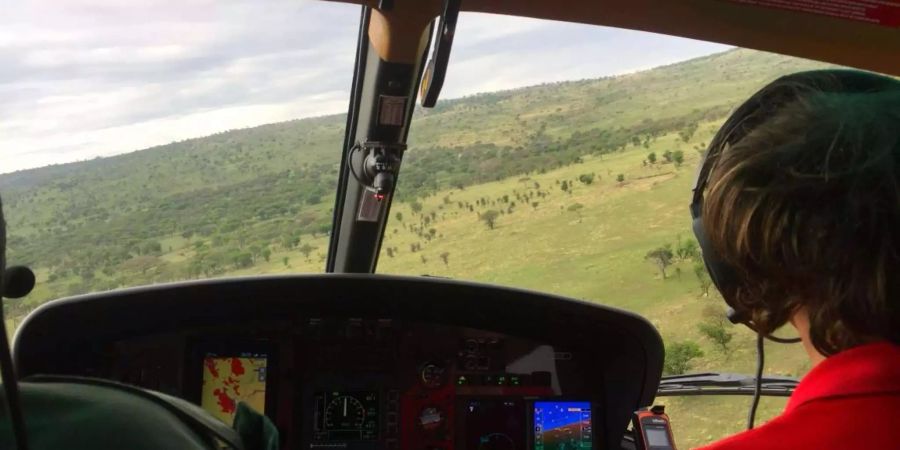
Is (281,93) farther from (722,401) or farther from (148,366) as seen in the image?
(722,401)

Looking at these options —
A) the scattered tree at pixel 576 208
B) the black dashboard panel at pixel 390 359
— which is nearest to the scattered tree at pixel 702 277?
the black dashboard panel at pixel 390 359

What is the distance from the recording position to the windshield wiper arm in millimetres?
2184

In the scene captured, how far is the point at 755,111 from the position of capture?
997 millimetres

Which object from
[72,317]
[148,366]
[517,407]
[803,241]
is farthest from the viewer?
[517,407]

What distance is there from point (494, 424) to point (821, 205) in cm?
163

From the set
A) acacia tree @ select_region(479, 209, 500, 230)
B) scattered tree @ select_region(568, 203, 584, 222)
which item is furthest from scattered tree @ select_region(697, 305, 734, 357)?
acacia tree @ select_region(479, 209, 500, 230)

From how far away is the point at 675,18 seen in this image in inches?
81.6

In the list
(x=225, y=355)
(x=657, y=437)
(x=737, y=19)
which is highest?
(x=737, y=19)

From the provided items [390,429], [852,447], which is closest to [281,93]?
[390,429]

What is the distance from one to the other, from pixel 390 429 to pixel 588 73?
1226 mm

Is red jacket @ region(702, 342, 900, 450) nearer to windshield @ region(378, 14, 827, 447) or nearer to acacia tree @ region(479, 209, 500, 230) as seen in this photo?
windshield @ region(378, 14, 827, 447)

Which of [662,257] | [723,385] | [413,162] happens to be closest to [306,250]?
[413,162]

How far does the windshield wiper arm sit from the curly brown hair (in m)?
1.29

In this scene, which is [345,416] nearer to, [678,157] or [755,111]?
[678,157]
